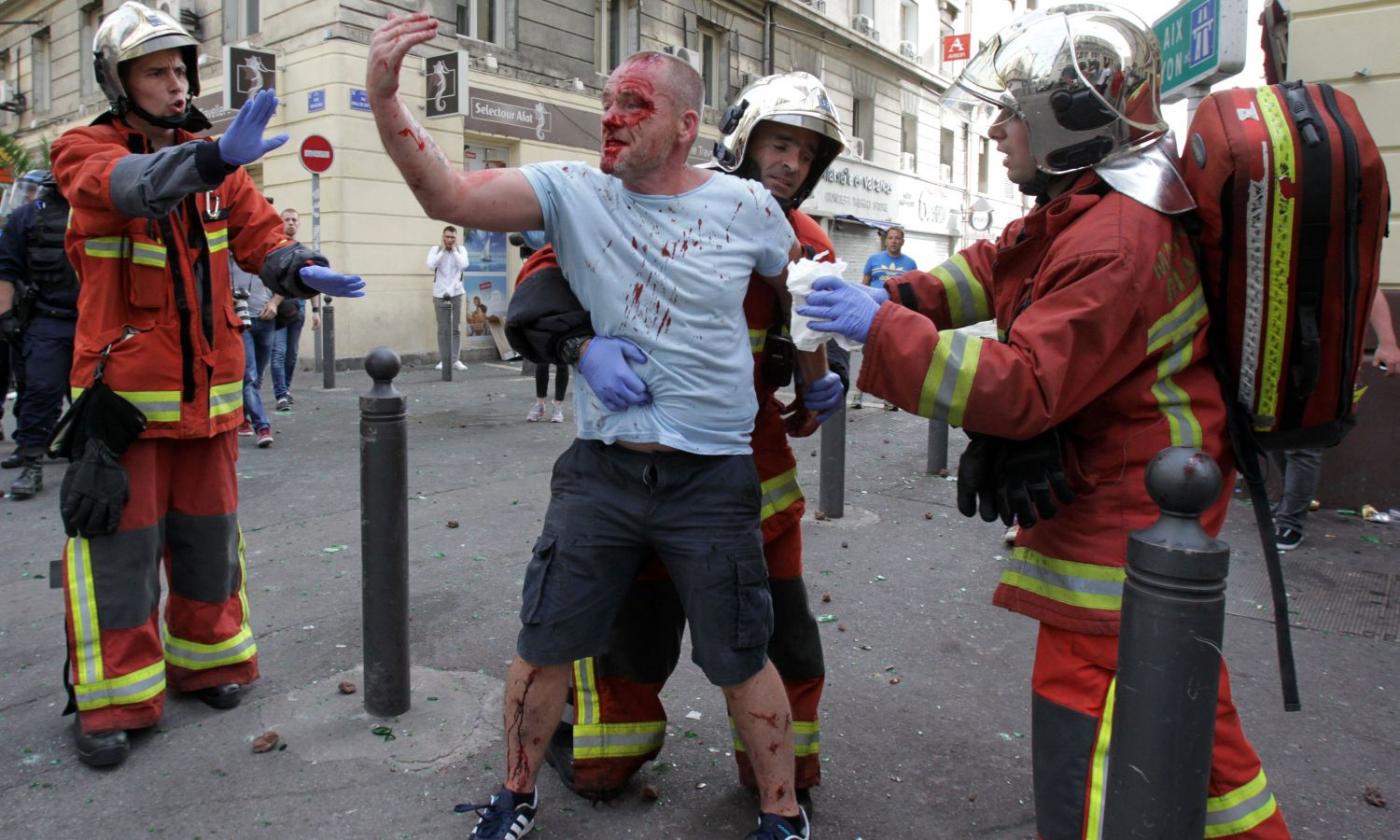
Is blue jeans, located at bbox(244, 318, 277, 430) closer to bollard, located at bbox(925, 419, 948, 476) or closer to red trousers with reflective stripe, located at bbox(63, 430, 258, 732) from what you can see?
red trousers with reflective stripe, located at bbox(63, 430, 258, 732)

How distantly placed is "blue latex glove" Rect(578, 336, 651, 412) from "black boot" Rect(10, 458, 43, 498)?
5.43 meters

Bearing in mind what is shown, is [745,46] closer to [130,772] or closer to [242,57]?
[242,57]

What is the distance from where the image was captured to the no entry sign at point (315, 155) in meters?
12.1

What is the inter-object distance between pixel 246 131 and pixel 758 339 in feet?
4.59

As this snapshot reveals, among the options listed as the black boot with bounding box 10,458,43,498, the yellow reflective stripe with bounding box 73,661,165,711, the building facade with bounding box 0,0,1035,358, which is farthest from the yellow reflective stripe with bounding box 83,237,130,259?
the building facade with bounding box 0,0,1035,358

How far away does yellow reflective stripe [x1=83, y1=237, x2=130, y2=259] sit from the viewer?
293cm

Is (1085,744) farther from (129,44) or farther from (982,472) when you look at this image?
(129,44)

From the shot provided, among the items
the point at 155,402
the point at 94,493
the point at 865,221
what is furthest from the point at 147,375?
the point at 865,221

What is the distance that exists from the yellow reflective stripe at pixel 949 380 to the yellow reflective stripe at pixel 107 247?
7.72ft

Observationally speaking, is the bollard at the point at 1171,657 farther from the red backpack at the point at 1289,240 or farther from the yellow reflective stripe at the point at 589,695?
the yellow reflective stripe at the point at 589,695

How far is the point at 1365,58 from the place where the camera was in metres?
6.34

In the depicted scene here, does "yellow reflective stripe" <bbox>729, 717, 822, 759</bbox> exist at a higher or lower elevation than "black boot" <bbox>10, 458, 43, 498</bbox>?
lower

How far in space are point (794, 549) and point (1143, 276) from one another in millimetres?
1197

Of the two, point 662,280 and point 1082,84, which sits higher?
point 1082,84
